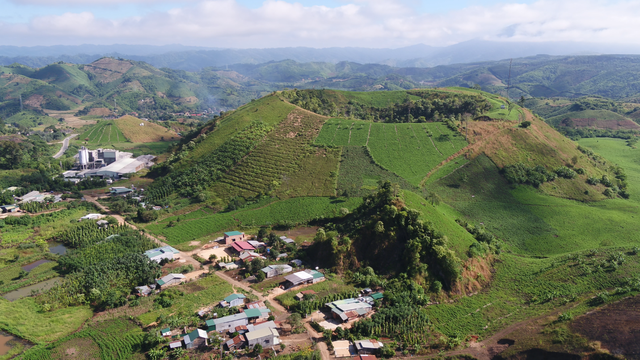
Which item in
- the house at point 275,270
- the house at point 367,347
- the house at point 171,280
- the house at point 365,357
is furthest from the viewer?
the house at point 275,270

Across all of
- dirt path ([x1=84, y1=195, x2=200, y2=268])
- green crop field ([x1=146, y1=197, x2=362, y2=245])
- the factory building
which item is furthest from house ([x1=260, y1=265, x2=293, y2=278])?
the factory building

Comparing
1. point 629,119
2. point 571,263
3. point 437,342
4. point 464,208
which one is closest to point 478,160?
point 464,208

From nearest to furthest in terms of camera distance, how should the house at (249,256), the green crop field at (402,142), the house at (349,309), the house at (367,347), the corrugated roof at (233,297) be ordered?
the house at (367,347)
the house at (349,309)
the corrugated roof at (233,297)
the house at (249,256)
the green crop field at (402,142)

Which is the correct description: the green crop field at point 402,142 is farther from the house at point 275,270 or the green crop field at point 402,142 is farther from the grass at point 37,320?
the grass at point 37,320

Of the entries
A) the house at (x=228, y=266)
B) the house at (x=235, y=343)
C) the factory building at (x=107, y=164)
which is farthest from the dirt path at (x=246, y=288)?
the factory building at (x=107, y=164)

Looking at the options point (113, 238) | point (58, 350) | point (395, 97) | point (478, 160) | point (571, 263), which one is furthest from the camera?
point (395, 97)

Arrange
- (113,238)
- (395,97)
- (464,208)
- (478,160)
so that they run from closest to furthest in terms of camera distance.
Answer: (113,238)
(464,208)
(478,160)
(395,97)

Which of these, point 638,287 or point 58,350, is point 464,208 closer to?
point 638,287
